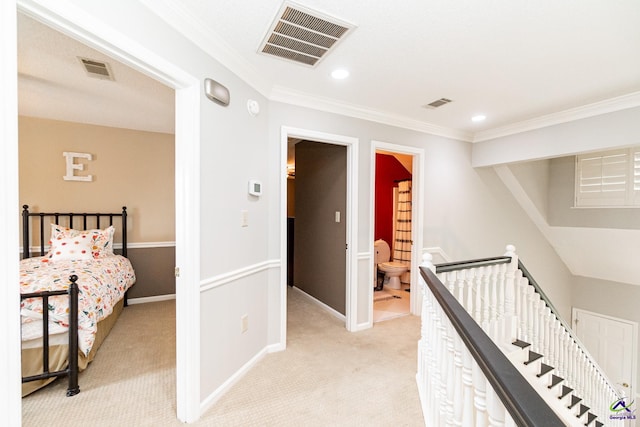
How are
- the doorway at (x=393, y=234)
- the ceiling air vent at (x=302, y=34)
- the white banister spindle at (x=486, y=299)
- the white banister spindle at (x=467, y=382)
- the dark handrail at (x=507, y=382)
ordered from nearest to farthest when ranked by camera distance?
1. the dark handrail at (x=507, y=382)
2. the white banister spindle at (x=467, y=382)
3. the ceiling air vent at (x=302, y=34)
4. the white banister spindle at (x=486, y=299)
5. the doorway at (x=393, y=234)

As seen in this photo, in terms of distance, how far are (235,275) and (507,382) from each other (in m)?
1.85

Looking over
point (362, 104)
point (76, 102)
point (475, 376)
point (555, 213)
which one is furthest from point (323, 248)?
point (555, 213)

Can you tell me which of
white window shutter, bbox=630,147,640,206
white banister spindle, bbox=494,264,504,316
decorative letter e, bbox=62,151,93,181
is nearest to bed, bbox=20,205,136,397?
decorative letter e, bbox=62,151,93,181

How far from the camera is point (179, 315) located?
1796 millimetres

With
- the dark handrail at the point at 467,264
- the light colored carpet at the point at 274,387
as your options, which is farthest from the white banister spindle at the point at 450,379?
the dark handrail at the point at 467,264

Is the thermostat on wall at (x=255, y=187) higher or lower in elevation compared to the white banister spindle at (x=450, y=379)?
higher

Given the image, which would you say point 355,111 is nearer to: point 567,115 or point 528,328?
point 567,115

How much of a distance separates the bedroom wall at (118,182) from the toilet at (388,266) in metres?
3.29

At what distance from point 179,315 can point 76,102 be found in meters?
2.81

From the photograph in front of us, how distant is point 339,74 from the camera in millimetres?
2396

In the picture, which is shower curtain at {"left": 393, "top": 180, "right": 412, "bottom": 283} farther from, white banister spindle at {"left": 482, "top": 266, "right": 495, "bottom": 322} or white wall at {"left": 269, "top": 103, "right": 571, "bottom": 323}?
white banister spindle at {"left": 482, "top": 266, "right": 495, "bottom": 322}

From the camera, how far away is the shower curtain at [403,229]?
5.02 metres

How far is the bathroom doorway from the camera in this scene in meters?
3.67

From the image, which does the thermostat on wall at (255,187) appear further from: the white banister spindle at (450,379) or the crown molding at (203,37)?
the white banister spindle at (450,379)
